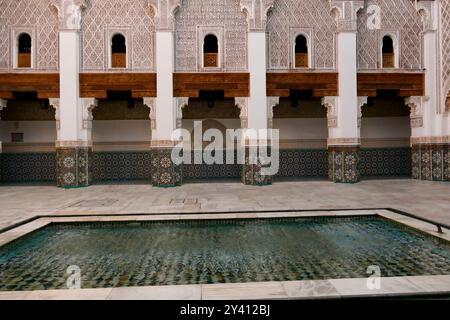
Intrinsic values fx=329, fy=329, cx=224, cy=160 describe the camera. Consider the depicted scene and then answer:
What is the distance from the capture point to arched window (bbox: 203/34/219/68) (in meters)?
7.32

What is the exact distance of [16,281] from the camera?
212 centimetres

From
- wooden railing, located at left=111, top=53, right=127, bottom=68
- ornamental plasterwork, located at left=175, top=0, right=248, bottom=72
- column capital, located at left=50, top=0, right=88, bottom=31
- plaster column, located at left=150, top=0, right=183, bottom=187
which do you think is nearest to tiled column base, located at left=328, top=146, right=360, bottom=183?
ornamental plasterwork, located at left=175, top=0, right=248, bottom=72

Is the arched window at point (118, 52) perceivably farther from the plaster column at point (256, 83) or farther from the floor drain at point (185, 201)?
the floor drain at point (185, 201)

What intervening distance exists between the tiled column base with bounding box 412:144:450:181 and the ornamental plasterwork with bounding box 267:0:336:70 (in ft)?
9.91

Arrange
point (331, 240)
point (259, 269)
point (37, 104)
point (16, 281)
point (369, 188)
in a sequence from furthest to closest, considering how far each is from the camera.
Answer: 1. point (37, 104)
2. point (369, 188)
3. point (331, 240)
4. point (259, 269)
5. point (16, 281)

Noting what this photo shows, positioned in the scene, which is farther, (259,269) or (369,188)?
(369,188)

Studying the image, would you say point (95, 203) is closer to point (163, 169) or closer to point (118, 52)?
Result: point (163, 169)

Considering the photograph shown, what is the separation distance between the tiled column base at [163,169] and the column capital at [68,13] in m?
3.17

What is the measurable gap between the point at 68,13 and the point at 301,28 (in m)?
5.10

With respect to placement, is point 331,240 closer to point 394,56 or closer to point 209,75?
point 209,75

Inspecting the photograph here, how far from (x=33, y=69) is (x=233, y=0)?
182 inches

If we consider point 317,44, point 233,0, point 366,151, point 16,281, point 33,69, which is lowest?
point 16,281

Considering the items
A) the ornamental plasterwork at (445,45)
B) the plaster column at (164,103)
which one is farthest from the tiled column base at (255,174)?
the ornamental plasterwork at (445,45)

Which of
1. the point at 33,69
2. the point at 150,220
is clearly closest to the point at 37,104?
the point at 33,69
